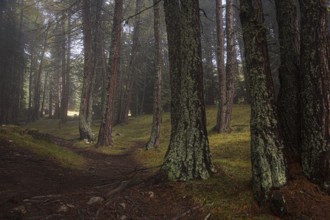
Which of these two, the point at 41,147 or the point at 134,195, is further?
the point at 41,147

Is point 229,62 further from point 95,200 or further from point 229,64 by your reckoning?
point 95,200

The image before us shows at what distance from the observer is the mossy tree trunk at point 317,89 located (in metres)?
5.90

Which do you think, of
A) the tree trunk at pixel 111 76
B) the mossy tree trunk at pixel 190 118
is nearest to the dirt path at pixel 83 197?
the mossy tree trunk at pixel 190 118

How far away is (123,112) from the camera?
3066cm

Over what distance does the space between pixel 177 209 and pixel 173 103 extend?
310 centimetres

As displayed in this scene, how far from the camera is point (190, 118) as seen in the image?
7.56 metres

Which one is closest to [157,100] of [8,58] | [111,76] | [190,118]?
[111,76]

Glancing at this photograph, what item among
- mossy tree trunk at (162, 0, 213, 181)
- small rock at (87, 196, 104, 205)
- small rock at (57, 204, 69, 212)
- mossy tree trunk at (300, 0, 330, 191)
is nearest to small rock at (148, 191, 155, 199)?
mossy tree trunk at (162, 0, 213, 181)

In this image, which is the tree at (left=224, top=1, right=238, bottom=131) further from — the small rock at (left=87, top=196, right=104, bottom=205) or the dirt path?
the small rock at (left=87, top=196, right=104, bottom=205)

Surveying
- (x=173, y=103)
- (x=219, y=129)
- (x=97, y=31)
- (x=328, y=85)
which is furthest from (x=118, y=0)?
(x=328, y=85)

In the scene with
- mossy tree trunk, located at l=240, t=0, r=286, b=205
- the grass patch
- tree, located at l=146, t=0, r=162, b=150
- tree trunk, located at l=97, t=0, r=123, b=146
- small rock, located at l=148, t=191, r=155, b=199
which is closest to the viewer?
mossy tree trunk, located at l=240, t=0, r=286, b=205

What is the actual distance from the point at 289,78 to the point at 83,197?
4703mm

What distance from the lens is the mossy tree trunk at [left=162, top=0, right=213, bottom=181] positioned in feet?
24.5

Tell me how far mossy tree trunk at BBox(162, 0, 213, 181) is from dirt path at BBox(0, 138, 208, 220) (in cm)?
55
